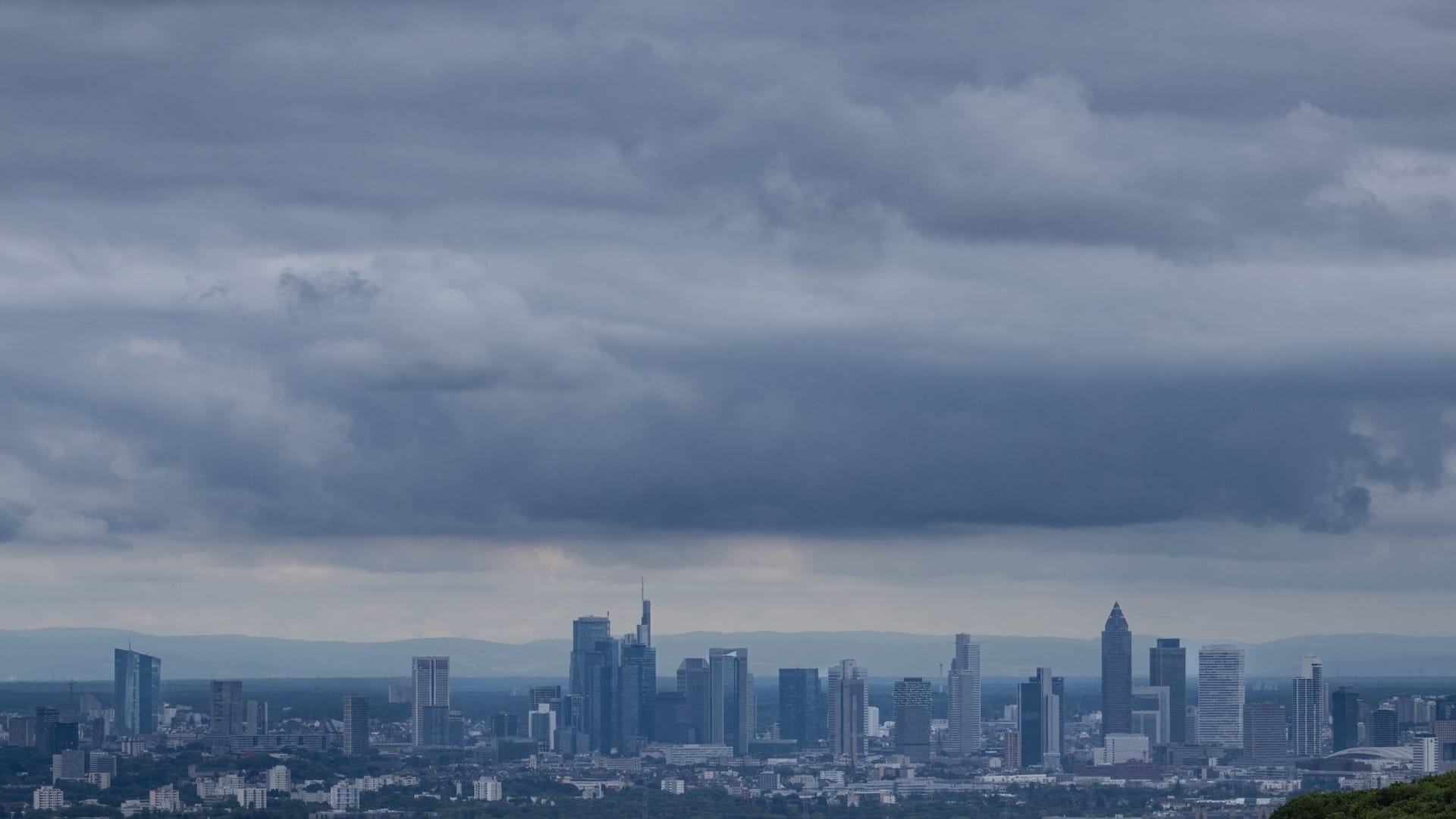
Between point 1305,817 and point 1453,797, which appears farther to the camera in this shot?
point 1305,817

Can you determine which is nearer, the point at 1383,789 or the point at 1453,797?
the point at 1453,797
